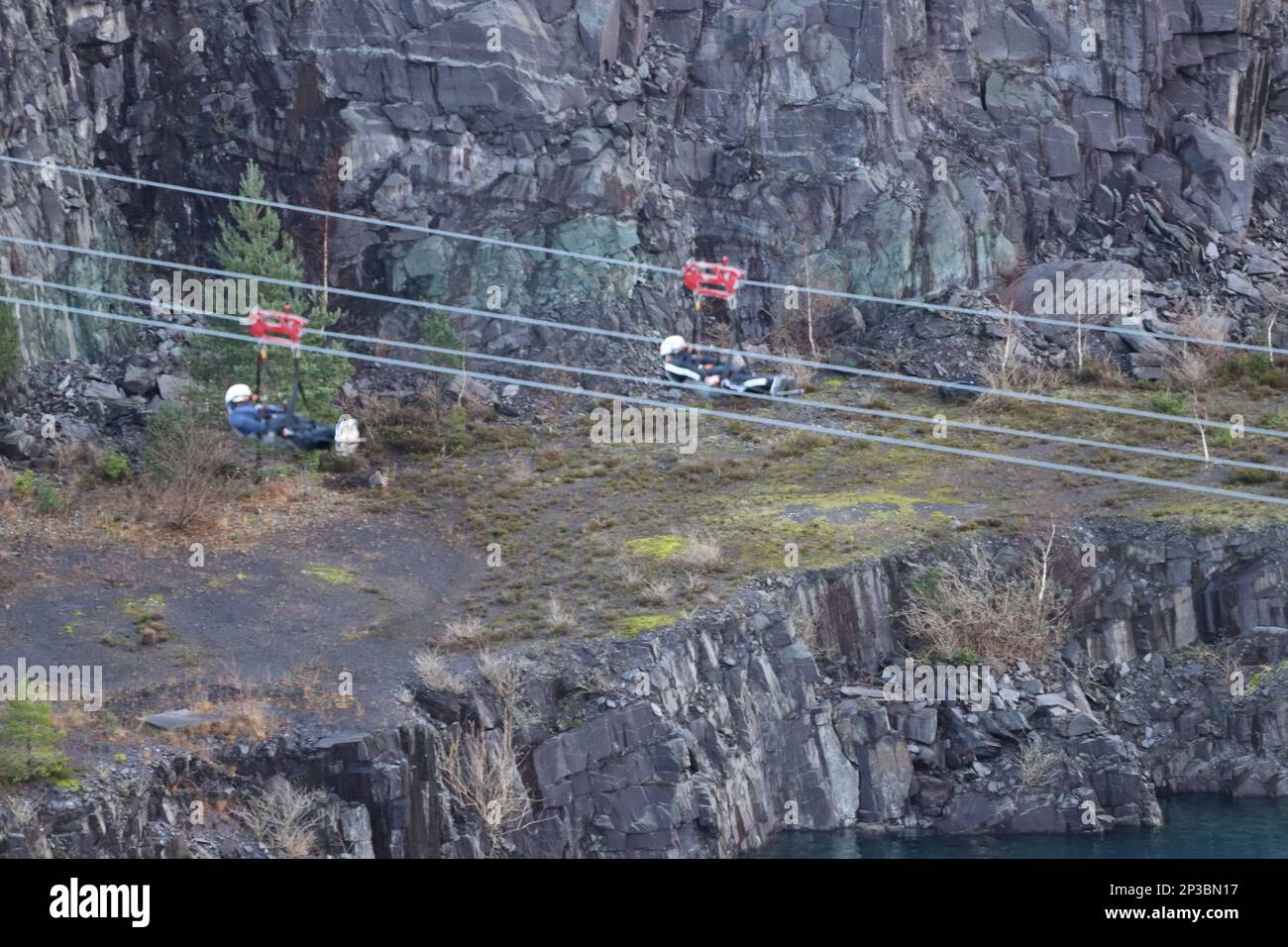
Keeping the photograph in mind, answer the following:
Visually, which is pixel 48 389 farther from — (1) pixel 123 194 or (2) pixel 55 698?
(2) pixel 55 698

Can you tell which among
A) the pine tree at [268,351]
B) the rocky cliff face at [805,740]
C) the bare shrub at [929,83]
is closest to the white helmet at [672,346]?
the rocky cliff face at [805,740]

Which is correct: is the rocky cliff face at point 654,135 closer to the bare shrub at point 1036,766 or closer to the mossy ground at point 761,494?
the mossy ground at point 761,494

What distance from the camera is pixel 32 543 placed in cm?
6150

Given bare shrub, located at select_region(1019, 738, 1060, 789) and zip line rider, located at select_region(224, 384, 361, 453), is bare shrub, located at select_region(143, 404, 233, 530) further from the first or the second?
bare shrub, located at select_region(1019, 738, 1060, 789)

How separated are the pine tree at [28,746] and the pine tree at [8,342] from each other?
62.3 feet

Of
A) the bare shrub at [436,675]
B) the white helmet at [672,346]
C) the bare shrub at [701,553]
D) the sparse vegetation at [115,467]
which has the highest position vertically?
the sparse vegetation at [115,467]

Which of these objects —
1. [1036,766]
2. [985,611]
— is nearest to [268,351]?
[985,611]

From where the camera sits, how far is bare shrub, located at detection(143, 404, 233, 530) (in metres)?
63.3

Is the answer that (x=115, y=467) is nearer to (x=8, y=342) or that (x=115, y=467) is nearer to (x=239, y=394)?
(x=8, y=342)

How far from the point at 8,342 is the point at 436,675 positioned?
1888 cm

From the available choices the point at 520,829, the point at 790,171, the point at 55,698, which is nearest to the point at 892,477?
the point at 790,171

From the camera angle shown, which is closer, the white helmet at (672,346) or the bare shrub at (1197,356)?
the white helmet at (672,346)

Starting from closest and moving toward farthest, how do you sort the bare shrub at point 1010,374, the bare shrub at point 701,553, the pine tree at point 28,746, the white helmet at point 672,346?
the white helmet at point 672,346
the pine tree at point 28,746
the bare shrub at point 701,553
the bare shrub at point 1010,374

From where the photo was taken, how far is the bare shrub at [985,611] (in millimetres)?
61969
